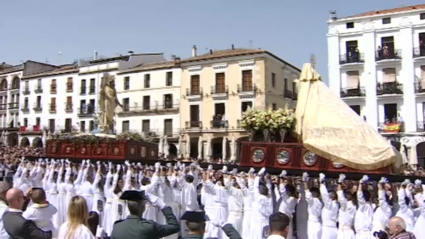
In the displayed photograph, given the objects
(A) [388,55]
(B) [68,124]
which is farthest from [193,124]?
(A) [388,55]

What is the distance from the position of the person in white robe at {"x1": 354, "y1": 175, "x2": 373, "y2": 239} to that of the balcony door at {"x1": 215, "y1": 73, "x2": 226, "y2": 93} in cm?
2936

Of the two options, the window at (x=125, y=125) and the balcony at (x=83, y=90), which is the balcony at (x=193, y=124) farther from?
the balcony at (x=83, y=90)

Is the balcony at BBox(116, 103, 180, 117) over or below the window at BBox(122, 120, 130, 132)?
over

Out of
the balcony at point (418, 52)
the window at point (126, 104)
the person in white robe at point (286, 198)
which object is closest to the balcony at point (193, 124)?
the window at point (126, 104)

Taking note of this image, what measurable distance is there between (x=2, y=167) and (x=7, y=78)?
41.1 metres

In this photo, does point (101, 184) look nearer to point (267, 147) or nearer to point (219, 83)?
point (267, 147)

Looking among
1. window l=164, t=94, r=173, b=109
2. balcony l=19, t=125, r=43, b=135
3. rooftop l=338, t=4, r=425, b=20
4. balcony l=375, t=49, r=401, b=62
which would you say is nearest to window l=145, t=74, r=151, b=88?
window l=164, t=94, r=173, b=109

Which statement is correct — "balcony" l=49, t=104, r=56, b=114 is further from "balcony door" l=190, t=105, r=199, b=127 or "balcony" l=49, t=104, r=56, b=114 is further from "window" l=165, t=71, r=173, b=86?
"balcony door" l=190, t=105, r=199, b=127

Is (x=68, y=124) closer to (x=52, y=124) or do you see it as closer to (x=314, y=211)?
(x=52, y=124)

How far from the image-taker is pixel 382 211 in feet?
28.1

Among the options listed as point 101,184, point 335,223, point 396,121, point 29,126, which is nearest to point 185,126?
point 396,121

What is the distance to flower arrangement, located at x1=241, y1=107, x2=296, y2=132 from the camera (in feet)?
34.0

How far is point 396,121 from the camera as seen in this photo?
30.7m

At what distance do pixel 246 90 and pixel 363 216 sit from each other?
92.7ft
